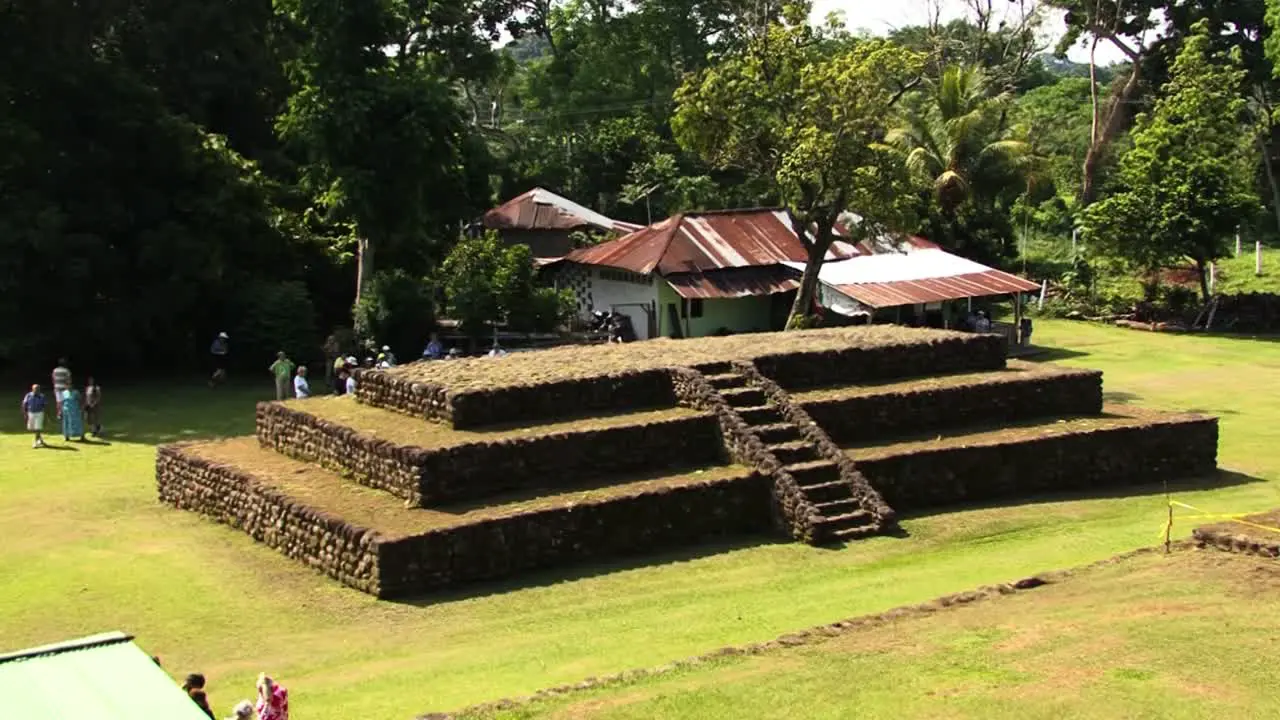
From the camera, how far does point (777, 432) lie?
18.8 meters

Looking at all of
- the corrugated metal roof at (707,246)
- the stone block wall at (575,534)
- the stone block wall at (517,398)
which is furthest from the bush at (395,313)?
the stone block wall at (575,534)

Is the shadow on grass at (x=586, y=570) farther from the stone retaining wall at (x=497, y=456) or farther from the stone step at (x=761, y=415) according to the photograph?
the stone step at (x=761, y=415)

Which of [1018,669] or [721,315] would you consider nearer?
[1018,669]

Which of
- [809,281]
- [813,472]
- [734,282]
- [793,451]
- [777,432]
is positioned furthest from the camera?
[734,282]

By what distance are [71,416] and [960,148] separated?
93.4 ft

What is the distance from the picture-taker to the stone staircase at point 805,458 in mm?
17453

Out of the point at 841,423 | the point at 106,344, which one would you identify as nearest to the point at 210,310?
the point at 106,344

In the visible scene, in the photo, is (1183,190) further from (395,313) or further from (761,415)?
(761,415)

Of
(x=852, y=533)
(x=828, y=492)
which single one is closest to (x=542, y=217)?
(x=828, y=492)

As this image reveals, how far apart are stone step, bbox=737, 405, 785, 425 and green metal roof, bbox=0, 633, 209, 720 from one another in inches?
470

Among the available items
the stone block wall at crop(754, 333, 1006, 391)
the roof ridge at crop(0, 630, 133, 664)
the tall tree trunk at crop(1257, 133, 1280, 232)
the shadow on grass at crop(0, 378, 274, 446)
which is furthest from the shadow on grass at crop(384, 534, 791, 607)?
the tall tree trunk at crop(1257, 133, 1280, 232)

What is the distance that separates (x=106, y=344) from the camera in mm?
30391

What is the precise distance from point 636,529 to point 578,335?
16.7 metres

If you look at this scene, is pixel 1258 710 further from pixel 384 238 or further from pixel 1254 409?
pixel 384 238
